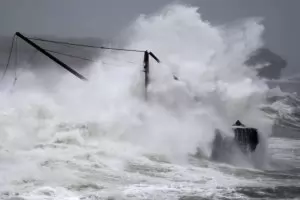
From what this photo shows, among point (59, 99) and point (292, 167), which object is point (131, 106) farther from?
point (292, 167)

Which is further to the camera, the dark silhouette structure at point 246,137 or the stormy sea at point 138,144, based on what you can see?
the dark silhouette structure at point 246,137

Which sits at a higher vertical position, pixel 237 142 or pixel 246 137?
pixel 246 137

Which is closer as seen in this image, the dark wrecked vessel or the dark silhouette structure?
the dark wrecked vessel

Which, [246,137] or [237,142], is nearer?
[237,142]

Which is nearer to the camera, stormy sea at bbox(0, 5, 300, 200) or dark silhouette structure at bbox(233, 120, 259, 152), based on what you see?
stormy sea at bbox(0, 5, 300, 200)

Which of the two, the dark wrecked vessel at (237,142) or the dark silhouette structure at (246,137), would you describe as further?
the dark silhouette structure at (246,137)

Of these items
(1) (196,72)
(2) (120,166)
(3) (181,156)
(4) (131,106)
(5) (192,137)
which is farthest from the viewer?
(1) (196,72)

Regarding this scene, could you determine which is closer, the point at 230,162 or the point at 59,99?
the point at 230,162

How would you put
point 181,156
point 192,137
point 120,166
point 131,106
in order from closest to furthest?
point 120,166
point 181,156
point 192,137
point 131,106

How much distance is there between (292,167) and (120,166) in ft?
26.5

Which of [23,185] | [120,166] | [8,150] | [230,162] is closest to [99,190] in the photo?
[23,185]

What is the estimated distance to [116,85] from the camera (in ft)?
83.0

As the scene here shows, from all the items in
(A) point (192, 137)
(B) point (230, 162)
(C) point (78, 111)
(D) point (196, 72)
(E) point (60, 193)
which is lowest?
(E) point (60, 193)

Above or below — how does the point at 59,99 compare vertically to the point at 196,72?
below
